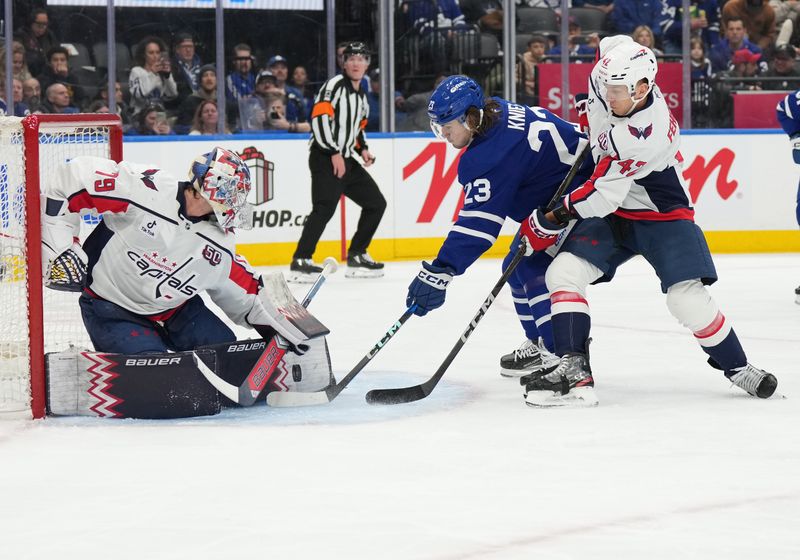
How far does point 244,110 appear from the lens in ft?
24.5

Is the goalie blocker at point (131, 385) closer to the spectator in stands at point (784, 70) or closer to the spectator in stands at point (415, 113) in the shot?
the spectator in stands at point (415, 113)

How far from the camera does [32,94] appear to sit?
6.92 m

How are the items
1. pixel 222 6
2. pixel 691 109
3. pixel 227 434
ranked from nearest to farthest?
pixel 227 434 < pixel 222 6 < pixel 691 109

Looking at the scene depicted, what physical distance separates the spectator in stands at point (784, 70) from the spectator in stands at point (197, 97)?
3.45m

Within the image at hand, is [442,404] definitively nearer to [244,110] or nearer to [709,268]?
[709,268]

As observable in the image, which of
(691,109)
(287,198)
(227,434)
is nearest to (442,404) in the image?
(227,434)

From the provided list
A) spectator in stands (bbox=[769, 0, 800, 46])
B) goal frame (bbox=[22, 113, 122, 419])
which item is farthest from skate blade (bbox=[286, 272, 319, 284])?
spectator in stands (bbox=[769, 0, 800, 46])

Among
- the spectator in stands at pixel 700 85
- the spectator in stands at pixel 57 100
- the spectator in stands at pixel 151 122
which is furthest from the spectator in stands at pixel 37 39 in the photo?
the spectator in stands at pixel 700 85

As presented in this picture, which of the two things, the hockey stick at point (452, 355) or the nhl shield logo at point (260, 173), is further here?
the nhl shield logo at point (260, 173)

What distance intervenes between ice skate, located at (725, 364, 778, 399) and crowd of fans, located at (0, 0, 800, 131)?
4485 mm

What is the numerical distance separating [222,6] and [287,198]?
1165 mm

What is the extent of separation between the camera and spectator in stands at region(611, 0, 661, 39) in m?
8.34

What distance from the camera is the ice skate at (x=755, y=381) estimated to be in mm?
3342

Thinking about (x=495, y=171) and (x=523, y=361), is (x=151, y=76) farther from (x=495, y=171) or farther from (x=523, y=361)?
(x=495, y=171)
